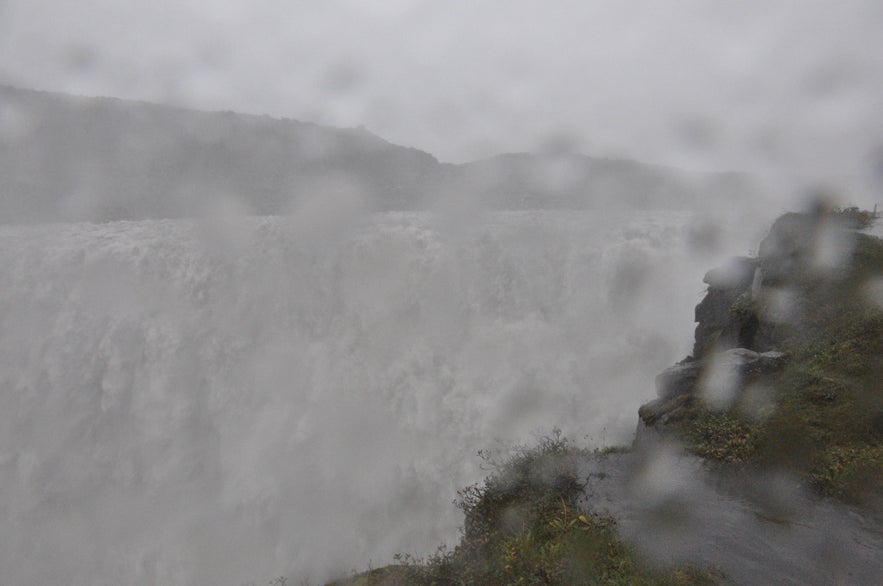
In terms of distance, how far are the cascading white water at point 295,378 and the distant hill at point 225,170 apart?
17443mm

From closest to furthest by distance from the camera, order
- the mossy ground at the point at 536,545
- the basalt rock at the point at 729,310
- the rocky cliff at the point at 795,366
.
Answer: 1. the mossy ground at the point at 536,545
2. the rocky cliff at the point at 795,366
3. the basalt rock at the point at 729,310

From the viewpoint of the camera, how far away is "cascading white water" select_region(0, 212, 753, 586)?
14703mm

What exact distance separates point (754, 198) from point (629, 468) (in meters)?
27.7

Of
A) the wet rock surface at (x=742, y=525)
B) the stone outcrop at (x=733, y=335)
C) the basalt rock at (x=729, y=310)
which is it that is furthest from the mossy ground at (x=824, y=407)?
the basalt rock at (x=729, y=310)

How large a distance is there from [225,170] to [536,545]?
6812 cm

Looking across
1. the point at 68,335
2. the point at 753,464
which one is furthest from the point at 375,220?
the point at 753,464

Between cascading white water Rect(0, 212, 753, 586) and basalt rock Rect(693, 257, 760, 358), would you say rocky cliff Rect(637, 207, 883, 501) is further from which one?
cascading white water Rect(0, 212, 753, 586)

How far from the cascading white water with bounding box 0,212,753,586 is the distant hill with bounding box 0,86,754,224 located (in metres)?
17.4

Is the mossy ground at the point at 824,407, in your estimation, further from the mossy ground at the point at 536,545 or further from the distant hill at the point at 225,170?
the distant hill at the point at 225,170

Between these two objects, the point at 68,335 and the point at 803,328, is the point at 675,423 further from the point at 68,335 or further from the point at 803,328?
the point at 68,335

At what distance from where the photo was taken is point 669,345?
16516mm

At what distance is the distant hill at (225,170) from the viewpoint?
45844 mm

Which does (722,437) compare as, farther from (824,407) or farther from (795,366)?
(795,366)

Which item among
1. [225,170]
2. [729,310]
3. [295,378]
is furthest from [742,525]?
[225,170]
